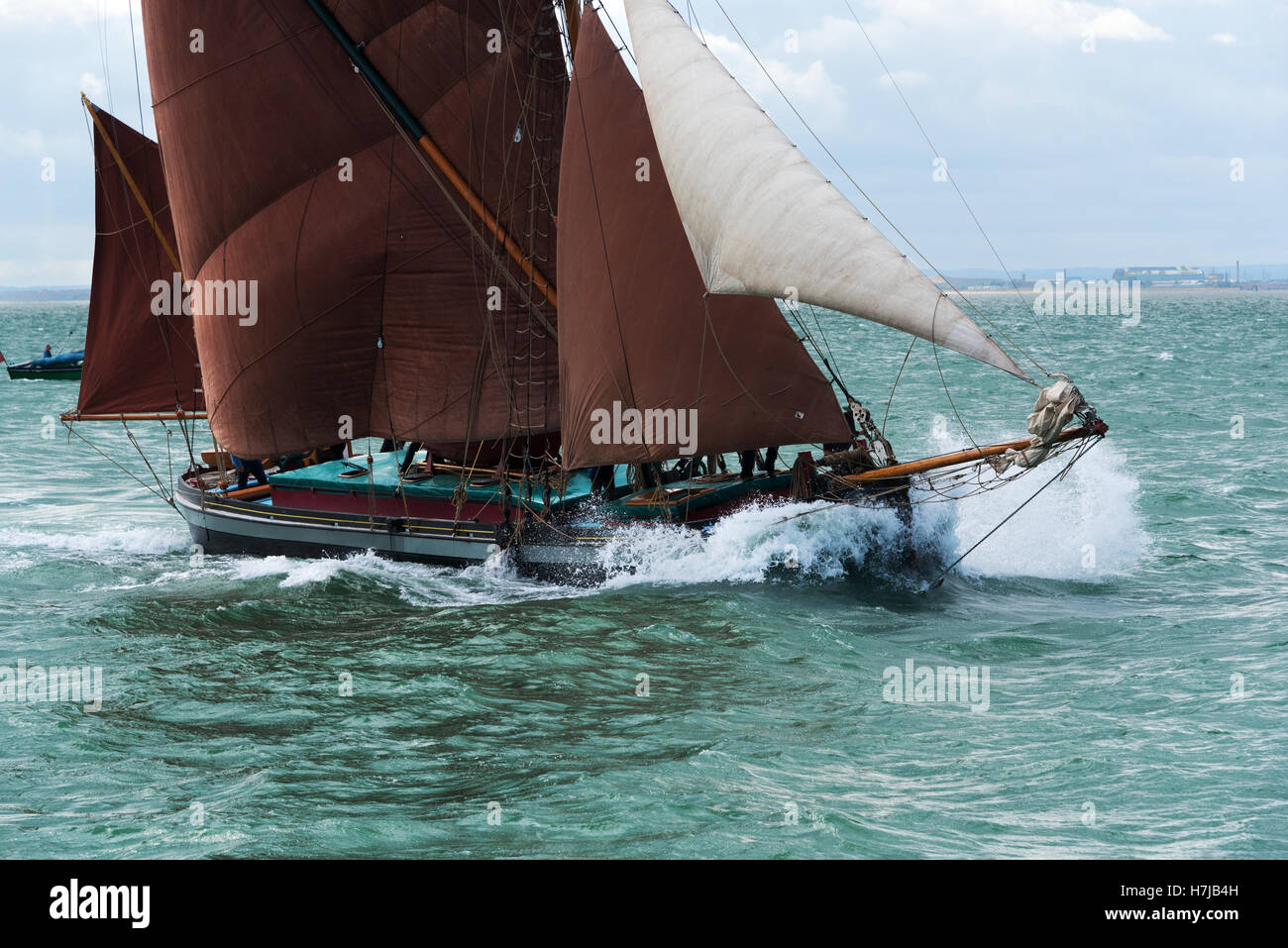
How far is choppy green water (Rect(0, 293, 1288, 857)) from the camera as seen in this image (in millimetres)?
10578

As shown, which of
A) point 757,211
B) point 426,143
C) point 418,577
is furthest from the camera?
point 426,143

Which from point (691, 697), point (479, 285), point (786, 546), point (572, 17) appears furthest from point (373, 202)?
point (691, 697)

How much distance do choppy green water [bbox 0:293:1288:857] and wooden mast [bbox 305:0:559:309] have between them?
5513 millimetres

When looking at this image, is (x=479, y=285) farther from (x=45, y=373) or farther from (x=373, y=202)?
(x=45, y=373)

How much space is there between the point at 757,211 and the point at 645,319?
9.94 ft

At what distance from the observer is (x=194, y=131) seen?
24219 mm

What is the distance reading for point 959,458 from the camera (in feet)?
58.9

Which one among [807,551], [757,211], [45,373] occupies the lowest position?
[807,551]

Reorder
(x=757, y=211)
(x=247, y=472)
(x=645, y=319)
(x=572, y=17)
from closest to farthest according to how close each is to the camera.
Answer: (x=757, y=211), (x=645, y=319), (x=572, y=17), (x=247, y=472)

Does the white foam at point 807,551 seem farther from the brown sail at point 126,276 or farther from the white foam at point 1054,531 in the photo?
the brown sail at point 126,276

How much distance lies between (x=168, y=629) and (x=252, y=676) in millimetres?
3616
